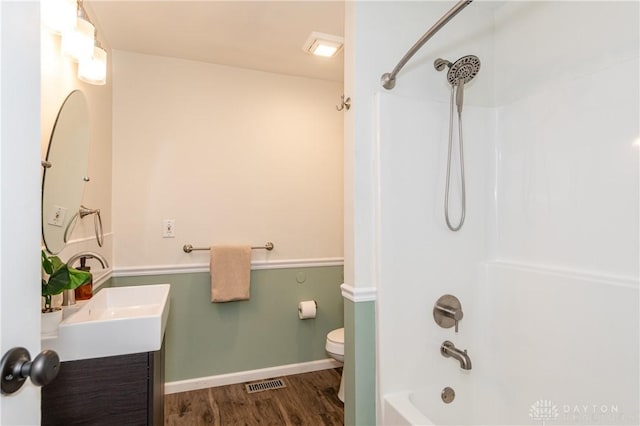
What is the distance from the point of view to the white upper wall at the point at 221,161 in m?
2.39

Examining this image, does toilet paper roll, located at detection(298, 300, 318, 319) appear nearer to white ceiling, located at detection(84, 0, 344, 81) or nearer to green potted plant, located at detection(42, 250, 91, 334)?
green potted plant, located at detection(42, 250, 91, 334)

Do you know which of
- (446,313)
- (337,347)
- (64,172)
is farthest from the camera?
(337,347)

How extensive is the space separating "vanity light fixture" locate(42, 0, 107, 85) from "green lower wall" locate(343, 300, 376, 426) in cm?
157

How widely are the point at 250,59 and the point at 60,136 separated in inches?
58.2

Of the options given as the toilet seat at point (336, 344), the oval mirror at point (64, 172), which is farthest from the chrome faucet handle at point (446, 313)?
the oval mirror at point (64, 172)

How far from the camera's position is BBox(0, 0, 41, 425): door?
555mm

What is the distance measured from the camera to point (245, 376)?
2576mm

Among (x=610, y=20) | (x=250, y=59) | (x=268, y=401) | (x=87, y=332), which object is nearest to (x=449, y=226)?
(x=610, y=20)

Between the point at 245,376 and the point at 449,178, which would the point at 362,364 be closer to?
the point at 449,178

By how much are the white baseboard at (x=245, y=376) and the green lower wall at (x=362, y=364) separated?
125 cm

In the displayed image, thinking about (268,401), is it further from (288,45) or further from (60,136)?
(288,45)

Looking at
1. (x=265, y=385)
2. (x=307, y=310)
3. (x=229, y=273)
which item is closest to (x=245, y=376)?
(x=265, y=385)

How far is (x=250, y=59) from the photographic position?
8.14 ft

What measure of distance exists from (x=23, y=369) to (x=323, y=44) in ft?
6.97
